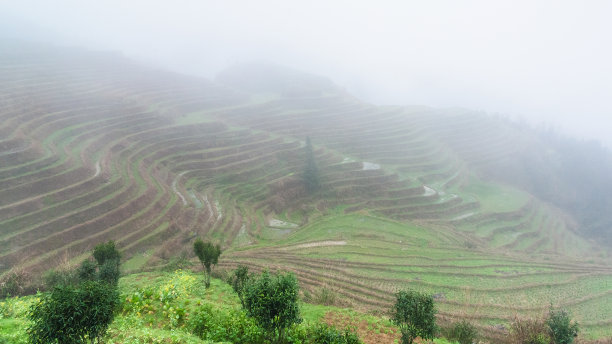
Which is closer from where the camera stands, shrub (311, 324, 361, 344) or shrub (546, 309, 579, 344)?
shrub (311, 324, 361, 344)

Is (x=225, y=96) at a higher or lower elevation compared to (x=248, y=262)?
higher

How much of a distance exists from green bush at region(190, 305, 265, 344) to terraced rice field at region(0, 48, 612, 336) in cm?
1290

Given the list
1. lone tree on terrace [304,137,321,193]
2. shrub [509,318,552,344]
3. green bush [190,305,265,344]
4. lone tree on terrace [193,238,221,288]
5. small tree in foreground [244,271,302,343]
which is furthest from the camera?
lone tree on terrace [304,137,321,193]

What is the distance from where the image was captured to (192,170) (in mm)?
47125

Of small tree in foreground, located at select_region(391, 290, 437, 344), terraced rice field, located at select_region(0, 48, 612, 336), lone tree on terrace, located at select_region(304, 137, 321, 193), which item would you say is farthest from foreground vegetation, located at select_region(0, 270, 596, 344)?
lone tree on terrace, located at select_region(304, 137, 321, 193)

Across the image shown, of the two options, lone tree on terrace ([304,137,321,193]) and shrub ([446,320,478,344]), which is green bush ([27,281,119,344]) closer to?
shrub ([446,320,478,344])

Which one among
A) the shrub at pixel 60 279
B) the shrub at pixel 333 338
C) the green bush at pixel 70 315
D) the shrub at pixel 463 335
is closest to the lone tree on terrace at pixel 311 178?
the shrub at pixel 60 279

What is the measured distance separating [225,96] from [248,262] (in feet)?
242

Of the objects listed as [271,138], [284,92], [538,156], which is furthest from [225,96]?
[538,156]

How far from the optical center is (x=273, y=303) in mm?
10797

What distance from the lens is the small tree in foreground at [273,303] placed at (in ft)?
35.3

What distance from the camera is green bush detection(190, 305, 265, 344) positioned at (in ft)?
39.3

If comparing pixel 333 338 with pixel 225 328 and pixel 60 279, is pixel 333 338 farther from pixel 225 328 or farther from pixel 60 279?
pixel 60 279

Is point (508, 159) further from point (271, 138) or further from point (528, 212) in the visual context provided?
point (271, 138)
